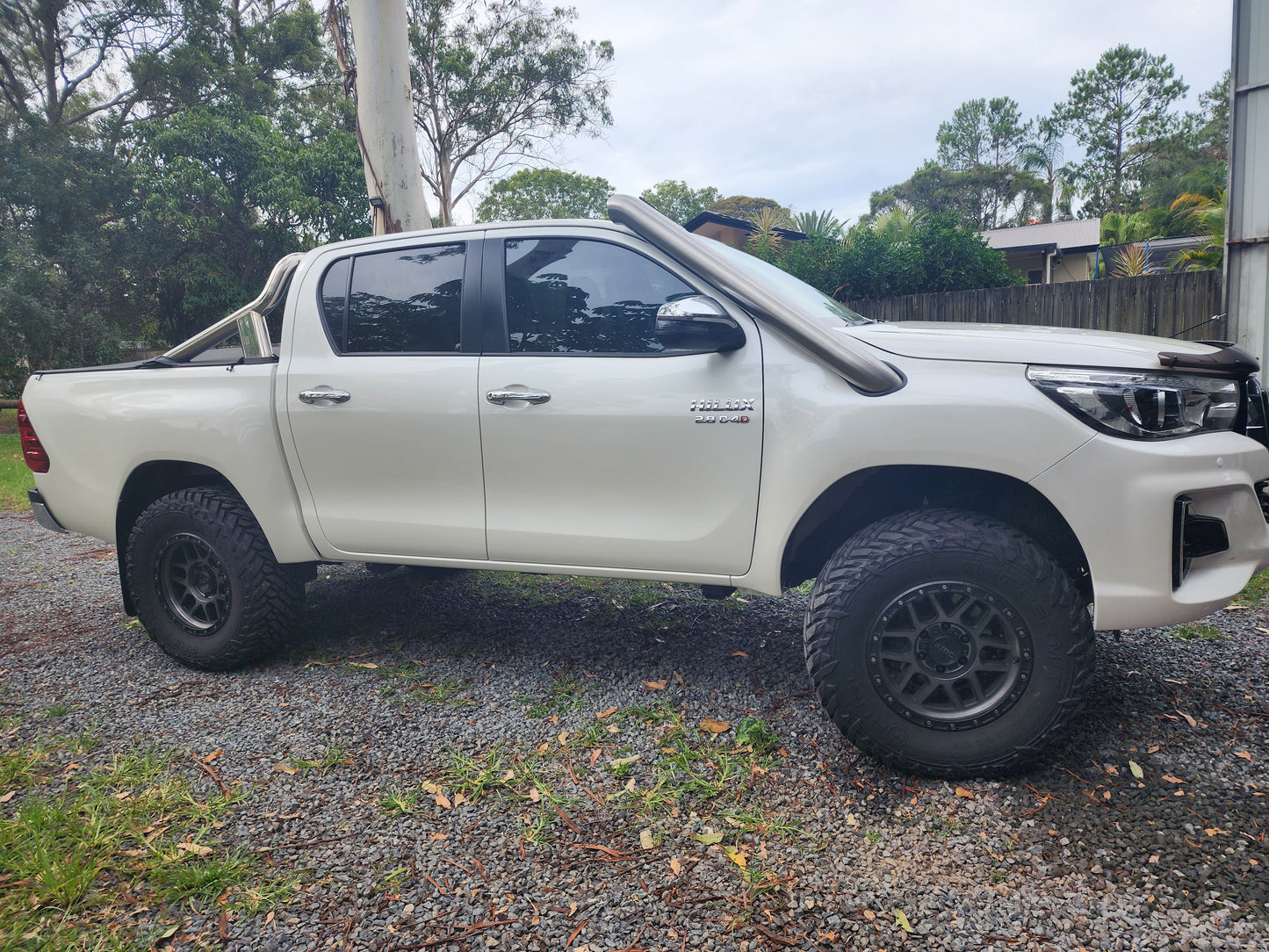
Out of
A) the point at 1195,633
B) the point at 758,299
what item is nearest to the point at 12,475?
the point at 758,299

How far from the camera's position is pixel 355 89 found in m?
7.64

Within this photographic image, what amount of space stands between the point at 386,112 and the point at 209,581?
533 cm

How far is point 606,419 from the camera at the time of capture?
292cm

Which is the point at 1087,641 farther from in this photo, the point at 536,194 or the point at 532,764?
the point at 536,194

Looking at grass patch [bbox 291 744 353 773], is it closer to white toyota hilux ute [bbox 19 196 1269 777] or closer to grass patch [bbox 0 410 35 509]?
white toyota hilux ute [bbox 19 196 1269 777]

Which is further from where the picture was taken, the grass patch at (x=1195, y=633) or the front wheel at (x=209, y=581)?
the grass patch at (x=1195, y=633)

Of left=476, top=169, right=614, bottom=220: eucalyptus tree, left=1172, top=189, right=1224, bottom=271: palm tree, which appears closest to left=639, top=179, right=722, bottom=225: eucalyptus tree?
left=476, top=169, right=614, bottom=220: eucalyptus tree

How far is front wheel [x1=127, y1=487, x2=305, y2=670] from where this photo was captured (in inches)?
139

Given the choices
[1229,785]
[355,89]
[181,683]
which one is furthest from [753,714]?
[355,89]

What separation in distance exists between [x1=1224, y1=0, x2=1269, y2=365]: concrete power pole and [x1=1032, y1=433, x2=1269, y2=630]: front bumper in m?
5.87

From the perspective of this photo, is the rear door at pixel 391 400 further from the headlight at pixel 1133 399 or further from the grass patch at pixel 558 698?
the headlight at pixel 1133 399

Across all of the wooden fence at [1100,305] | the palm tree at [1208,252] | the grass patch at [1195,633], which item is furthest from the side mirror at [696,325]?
the palm tree at [1208,252]

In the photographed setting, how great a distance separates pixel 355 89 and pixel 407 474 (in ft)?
19.7

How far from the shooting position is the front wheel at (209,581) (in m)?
3.54
